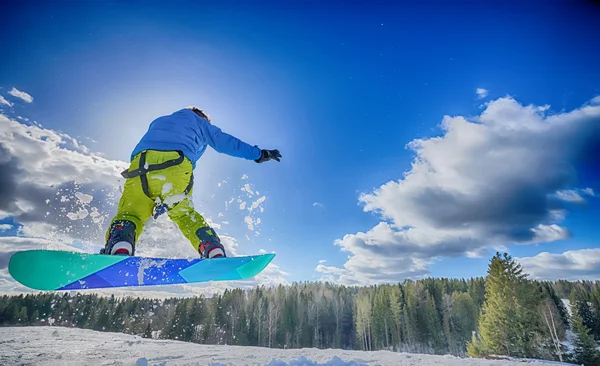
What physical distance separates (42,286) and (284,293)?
54.9m

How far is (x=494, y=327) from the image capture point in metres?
24.4

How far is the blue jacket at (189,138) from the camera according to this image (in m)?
3.53

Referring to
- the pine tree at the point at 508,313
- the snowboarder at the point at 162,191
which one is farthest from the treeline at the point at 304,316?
the snowboarder at the point at 162,191

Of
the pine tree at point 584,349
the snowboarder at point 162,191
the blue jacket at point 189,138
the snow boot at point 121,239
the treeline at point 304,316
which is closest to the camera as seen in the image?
the snow boot at point 121,239

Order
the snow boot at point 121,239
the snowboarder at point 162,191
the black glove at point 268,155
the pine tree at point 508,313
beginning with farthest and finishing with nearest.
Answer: the pine tree at point 508,313
the black glove at point 268,155
the snowboarder at point 162,191
the snow boot at point 121,239

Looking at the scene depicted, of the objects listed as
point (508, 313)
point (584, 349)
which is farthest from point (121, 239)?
point (584, 349)

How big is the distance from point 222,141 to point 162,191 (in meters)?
1.17

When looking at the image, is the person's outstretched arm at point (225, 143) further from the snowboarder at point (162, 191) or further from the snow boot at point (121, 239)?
the snow boot at point (121, 239)

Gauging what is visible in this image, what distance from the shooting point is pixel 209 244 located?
3.34 meters

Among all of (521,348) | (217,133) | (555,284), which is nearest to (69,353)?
(217,133)

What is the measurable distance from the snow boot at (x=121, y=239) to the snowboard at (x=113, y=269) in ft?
0.24

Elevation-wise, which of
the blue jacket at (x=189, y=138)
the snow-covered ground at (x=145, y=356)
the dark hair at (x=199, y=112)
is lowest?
the snow-covered ground at (x=145, y=356)

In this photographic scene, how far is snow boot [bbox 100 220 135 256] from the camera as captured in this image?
3059 millimetres

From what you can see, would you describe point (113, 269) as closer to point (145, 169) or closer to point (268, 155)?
point (145, 169)
